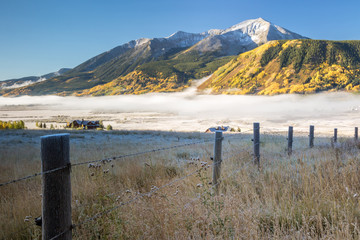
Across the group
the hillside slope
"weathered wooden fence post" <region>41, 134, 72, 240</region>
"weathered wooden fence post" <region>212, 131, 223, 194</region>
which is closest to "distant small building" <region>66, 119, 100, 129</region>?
"weathered wooden fence post" <region>212, 131, 223, 194</region>

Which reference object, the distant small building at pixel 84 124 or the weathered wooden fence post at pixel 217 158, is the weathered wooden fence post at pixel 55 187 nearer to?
the weathered wooden fence post at pixel 217 158

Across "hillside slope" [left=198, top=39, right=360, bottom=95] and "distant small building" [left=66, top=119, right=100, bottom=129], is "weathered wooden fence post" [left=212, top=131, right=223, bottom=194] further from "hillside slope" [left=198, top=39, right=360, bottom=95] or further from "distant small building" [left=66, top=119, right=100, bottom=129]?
"hillside slope" [left=198, top=39, right=360, bottom=95]

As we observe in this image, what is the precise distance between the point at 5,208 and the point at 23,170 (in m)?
3.91

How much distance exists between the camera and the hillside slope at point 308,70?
15012cm

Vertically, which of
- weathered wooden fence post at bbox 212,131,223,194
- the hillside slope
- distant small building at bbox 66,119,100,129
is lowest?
distant small building at bbox 66,119,100,129

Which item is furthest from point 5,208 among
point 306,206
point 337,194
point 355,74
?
point 355,74

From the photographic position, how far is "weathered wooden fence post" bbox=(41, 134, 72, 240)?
6.01ft

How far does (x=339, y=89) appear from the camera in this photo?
14388cm

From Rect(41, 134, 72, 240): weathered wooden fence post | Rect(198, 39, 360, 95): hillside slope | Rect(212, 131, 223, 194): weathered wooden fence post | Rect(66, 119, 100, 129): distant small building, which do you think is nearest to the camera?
Rect(41, 134, 72, 240): weathered wooden fence post

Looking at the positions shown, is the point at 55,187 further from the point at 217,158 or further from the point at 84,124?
the point at 84,124

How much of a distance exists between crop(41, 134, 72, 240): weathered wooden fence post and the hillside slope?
171 meters

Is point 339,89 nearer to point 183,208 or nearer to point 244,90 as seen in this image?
point 244,90

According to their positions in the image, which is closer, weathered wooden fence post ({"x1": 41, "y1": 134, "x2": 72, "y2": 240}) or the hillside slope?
weathered wooden fence post ({"x1": 41, "y1": 134, "x2": 72, "y2": 240})

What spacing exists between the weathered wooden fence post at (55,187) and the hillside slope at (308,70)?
561 ft
